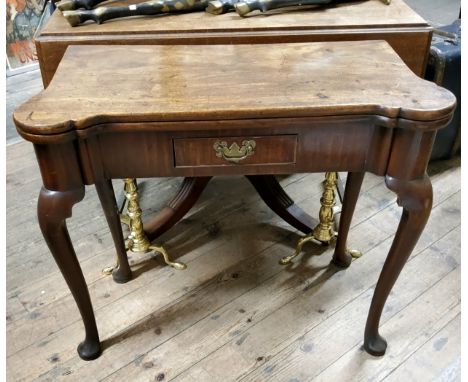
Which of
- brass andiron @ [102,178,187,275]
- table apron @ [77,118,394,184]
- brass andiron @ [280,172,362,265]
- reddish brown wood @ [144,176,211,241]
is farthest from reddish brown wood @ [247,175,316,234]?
table apron @ [77,118,394,184]

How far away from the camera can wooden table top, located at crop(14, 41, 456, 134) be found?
0.78 meters

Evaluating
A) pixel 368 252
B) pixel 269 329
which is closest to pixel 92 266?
pixel 269 329

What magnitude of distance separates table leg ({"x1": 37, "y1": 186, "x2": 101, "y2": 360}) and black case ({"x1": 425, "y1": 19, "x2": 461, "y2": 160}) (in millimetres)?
1335

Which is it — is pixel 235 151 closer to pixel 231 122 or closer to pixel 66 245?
pixel 231 122

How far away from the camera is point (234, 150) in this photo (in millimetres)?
844

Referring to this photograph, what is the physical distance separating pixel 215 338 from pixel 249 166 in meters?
0.56

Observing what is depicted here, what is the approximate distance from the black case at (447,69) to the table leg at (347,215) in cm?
68

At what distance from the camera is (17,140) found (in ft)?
6.81

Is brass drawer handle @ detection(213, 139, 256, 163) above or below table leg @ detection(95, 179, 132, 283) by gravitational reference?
above

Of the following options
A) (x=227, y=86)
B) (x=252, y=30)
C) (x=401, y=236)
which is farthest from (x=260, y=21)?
(x=401, y=236)

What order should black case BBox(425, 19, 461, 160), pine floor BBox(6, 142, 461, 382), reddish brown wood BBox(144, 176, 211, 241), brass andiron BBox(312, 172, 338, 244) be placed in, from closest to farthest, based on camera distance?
1. pine floor BBox(6, 142, 461, 382)
2. brass andiron BBox(312, 172, 338, 244)
3. reddish brown wood BBox(144, 176, 211, 241)
4. black case BBox(425, 19, 461, 160)

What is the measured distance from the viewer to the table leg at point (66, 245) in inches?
33.1

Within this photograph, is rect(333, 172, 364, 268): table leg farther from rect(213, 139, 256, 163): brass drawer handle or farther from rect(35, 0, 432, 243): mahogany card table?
rect(213, 139, 256, 163): brass drawer handle

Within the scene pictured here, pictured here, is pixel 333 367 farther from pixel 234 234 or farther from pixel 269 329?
pixel 234 234
